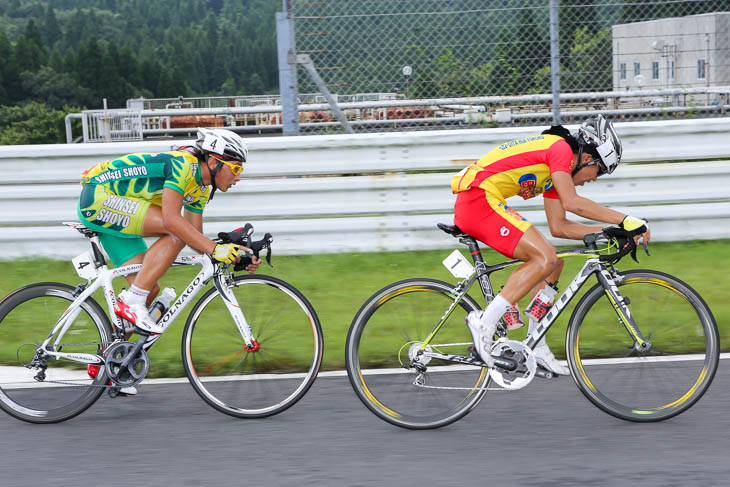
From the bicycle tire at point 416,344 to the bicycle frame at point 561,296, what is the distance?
0.13 ft

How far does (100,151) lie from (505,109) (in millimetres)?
3870

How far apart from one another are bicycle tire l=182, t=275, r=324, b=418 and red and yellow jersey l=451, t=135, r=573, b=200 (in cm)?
115

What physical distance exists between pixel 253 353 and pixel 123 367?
2.37ft

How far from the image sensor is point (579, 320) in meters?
5.11

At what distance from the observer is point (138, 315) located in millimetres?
5293

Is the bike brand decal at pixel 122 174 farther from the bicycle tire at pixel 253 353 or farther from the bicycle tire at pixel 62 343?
the bicycle tire at pixel 253 353

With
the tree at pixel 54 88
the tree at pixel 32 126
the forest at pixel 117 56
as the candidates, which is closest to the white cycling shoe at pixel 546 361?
the tree at pixel 32 126

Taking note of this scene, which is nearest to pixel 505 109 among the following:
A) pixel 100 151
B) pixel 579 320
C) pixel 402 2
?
pixel 402 2

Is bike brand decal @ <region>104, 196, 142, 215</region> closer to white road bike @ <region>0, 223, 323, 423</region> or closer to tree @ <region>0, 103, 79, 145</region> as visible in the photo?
white road bike @ <region>0, 223, 323, 423</region>

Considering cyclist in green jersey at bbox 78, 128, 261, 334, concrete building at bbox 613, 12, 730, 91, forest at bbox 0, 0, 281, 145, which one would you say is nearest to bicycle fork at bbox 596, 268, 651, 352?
cyclist in green jersey at bbox 78, 128, 261, 334

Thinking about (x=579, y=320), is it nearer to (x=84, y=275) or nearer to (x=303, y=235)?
(x=84, y=275)

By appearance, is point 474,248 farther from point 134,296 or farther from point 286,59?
point 286,59

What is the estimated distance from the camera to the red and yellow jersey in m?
5.20

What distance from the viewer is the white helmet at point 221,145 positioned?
5293 millimetres
